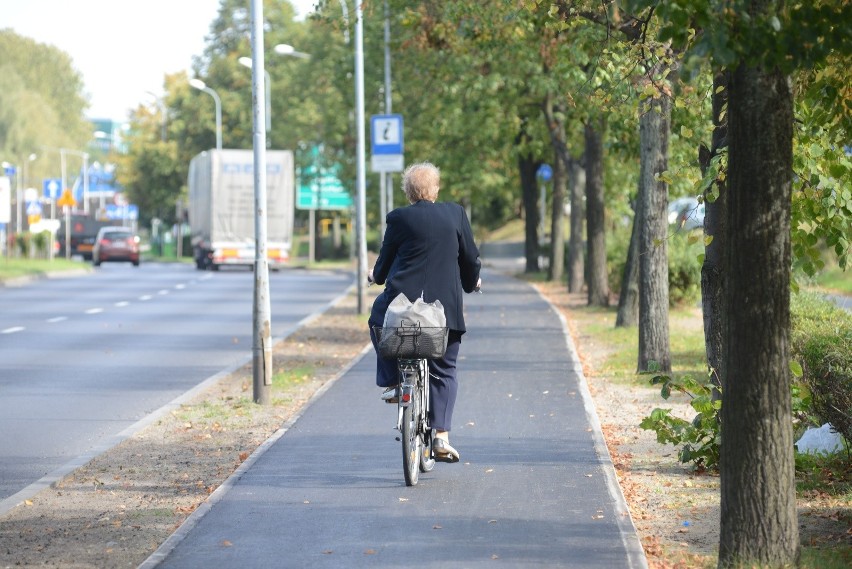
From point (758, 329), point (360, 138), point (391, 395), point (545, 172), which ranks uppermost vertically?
point (360, 138)

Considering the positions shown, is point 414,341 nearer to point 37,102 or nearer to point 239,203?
point 239,203

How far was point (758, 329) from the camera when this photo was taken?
20.7 feet

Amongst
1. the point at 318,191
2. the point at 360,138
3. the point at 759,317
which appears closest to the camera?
the point at 759,317

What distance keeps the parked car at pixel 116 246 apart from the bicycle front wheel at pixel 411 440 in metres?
56.3

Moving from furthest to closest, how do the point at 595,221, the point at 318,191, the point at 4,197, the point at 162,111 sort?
the point at 162,111
the point at 318,191
the point at 4,197
the point at 595,221

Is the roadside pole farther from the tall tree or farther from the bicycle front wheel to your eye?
the tall tree

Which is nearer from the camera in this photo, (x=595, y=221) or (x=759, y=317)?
(x=759, y=317)

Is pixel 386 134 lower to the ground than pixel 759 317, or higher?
higher

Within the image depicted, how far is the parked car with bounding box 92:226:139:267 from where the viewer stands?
63719 millimetres

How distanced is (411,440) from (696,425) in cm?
191

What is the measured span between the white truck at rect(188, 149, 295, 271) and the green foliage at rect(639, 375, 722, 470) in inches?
1476

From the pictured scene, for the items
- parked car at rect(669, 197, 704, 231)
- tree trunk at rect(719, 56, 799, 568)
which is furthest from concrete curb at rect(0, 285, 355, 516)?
parked car at rect(669, 197, 704, 231)

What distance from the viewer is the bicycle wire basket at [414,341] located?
342 inches

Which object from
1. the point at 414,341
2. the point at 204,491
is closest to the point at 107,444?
the point at 204,491
